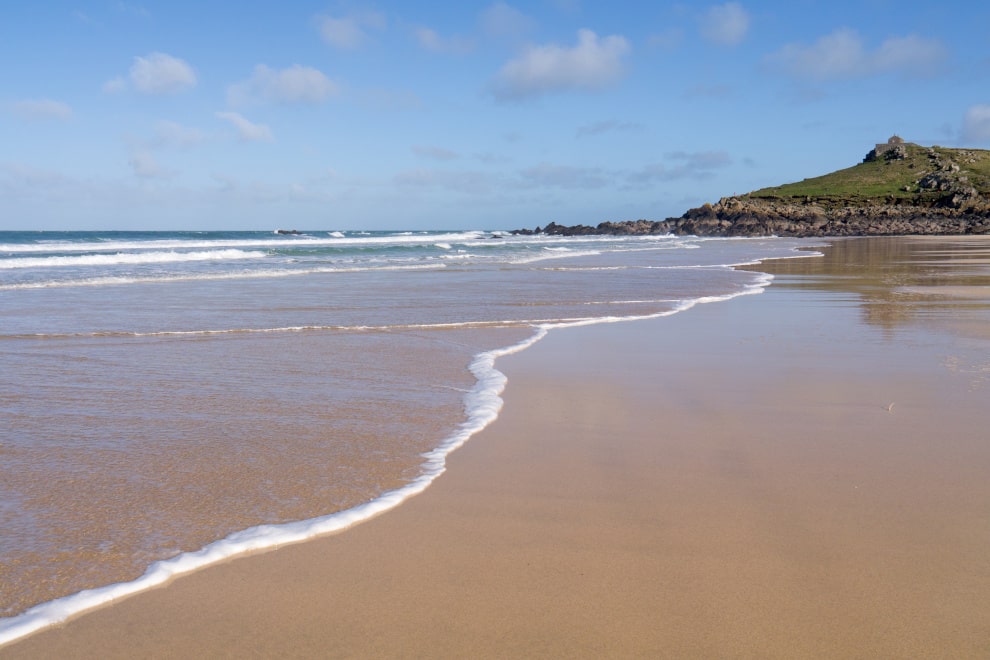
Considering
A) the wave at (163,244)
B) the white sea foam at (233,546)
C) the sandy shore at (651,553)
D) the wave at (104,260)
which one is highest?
the wave at (163,244)

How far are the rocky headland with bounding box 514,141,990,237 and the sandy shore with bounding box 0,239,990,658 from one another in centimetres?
6191

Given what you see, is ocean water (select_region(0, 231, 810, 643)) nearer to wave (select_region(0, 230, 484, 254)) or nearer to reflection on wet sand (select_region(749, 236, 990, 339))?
reflection on wet sand (select_region(749, 236, 990, 339))

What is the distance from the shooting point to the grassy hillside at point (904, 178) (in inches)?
3278

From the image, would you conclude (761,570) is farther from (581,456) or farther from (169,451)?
(169,451)

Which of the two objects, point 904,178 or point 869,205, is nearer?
point 869,205

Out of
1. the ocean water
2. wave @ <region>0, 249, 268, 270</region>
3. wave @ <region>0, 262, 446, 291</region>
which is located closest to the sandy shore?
the ocean water

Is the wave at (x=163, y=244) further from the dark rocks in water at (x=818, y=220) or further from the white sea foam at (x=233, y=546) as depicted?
the white sea foam at (x=233, y=546)

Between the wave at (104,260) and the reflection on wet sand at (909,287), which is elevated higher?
the wave at (104,260)

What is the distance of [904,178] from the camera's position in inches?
3656

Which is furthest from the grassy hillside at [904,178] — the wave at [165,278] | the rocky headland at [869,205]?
the wave at [165,278]

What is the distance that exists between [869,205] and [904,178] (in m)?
22.4

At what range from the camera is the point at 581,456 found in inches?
160

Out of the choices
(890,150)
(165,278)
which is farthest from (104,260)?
(890,150)

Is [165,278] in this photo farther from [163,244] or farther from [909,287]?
[163,244]
